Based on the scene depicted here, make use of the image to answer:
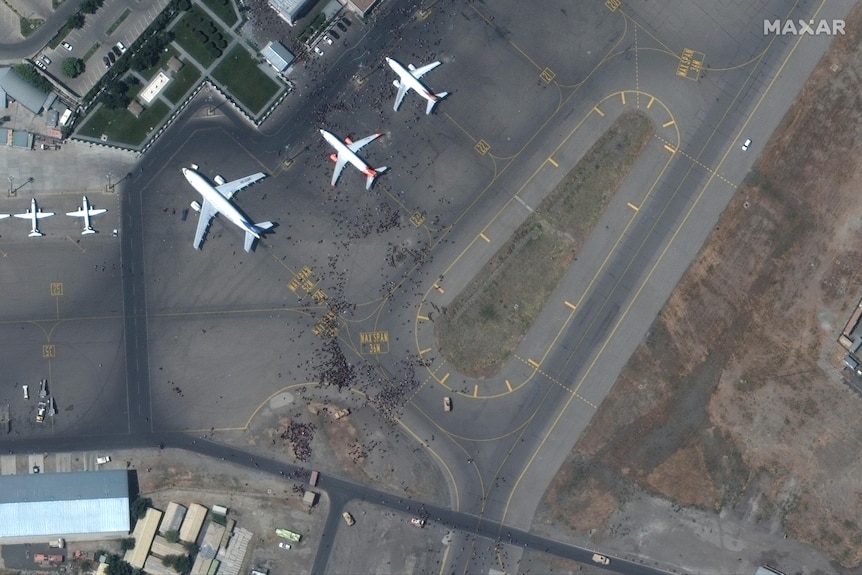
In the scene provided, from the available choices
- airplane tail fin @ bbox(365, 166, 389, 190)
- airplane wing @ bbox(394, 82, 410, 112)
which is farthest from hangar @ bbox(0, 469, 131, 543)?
airplane wing @ bbox(394, 82, 410, 112)

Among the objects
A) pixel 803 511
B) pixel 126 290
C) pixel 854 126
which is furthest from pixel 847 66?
pixel 126 290

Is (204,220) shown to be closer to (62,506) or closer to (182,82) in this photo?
(182,82)

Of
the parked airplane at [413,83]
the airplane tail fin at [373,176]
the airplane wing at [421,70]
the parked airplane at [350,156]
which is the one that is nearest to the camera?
the parked airplane at [350,156]

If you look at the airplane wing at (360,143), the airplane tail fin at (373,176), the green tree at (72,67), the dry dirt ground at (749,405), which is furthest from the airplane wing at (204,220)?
the dry dirt ground at (749,405)

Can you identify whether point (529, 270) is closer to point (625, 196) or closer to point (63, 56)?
point (625, 196)

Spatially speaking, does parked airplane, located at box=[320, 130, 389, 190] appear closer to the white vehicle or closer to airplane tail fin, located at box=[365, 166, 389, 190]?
airplane tail fin, located at box=[365, 166, 389, 190]

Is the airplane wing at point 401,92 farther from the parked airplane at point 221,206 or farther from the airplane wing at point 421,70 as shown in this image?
the parked airplane at point 221,206

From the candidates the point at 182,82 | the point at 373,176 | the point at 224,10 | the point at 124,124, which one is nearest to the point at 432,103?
the point at 373,176

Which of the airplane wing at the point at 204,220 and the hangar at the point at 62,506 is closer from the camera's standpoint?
the hangar at the point at 62,506
